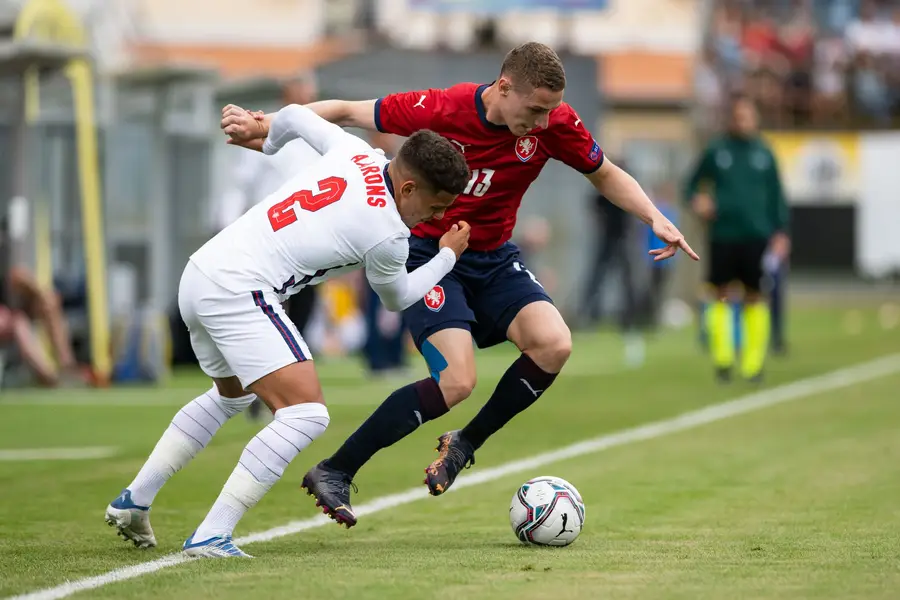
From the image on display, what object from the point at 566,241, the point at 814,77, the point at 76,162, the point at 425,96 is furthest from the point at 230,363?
the point at 814,77

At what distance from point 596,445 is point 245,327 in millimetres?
4645

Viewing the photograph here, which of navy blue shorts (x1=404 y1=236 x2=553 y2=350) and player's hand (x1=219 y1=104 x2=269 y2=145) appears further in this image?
navy blue shorts (x1=404 y1=236 x2=553 y2=350)

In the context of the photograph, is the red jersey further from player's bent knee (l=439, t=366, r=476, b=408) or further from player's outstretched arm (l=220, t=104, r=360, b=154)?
player's bent knee (l=439, t=366, r=476, b=408)

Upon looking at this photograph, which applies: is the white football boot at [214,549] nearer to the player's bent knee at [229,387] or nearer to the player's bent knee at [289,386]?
the player's bent knee at [289,386]

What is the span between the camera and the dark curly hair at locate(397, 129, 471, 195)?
602 centimetres

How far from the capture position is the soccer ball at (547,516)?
6535 mm

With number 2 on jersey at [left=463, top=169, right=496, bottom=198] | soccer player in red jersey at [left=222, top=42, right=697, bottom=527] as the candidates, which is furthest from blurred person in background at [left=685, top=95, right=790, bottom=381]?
number 2 on jersey at [left=463, top=169, right=496, bottom=198]

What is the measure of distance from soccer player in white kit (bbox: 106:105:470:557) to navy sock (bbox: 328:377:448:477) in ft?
1.81

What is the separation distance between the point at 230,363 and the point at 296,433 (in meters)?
0.35

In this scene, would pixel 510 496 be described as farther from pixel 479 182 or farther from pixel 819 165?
pixel 819 165

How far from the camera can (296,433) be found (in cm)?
611

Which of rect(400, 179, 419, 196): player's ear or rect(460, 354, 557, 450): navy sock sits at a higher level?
rect(400, 179, 419, 196): player's ear

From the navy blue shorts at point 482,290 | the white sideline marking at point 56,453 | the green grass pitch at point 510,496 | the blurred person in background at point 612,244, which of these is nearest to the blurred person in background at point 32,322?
the green grass pitch at point 510,496

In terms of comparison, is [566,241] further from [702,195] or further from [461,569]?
[461,569]
